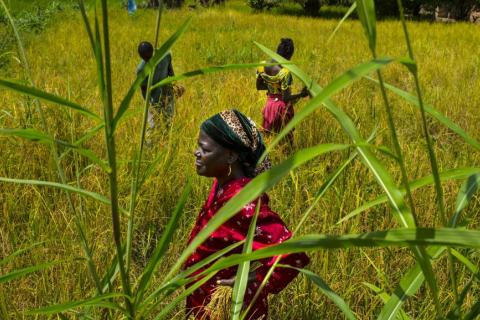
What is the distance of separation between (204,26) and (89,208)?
9734 millimetres

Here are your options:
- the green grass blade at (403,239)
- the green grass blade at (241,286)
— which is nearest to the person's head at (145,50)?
the green grass blade at (241,286)

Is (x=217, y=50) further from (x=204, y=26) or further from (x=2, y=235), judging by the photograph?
(x=2, y=235)

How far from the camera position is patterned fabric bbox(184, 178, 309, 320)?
135 centimetres

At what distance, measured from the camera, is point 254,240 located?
1387mm

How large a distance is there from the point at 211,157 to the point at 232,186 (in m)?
0.10

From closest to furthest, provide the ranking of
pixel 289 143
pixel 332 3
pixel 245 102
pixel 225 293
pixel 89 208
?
pixel 225 293
pixel 89 208
pixel 289 143
pixel 245 102
pixel 332 3

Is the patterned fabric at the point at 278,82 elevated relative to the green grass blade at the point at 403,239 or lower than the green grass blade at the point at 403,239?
lower

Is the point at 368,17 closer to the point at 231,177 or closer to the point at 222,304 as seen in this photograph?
the point at 222,304

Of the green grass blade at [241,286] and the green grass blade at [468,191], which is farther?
the green grass blade at [241,286]

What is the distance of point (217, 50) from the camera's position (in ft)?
26.7

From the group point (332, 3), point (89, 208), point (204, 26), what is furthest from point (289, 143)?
point (332, 3)

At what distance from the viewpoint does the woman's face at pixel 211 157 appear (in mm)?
1493

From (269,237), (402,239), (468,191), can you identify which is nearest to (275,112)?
(269,237)

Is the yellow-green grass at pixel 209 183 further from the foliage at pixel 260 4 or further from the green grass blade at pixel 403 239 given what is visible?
the foliage at pixel 260 4
